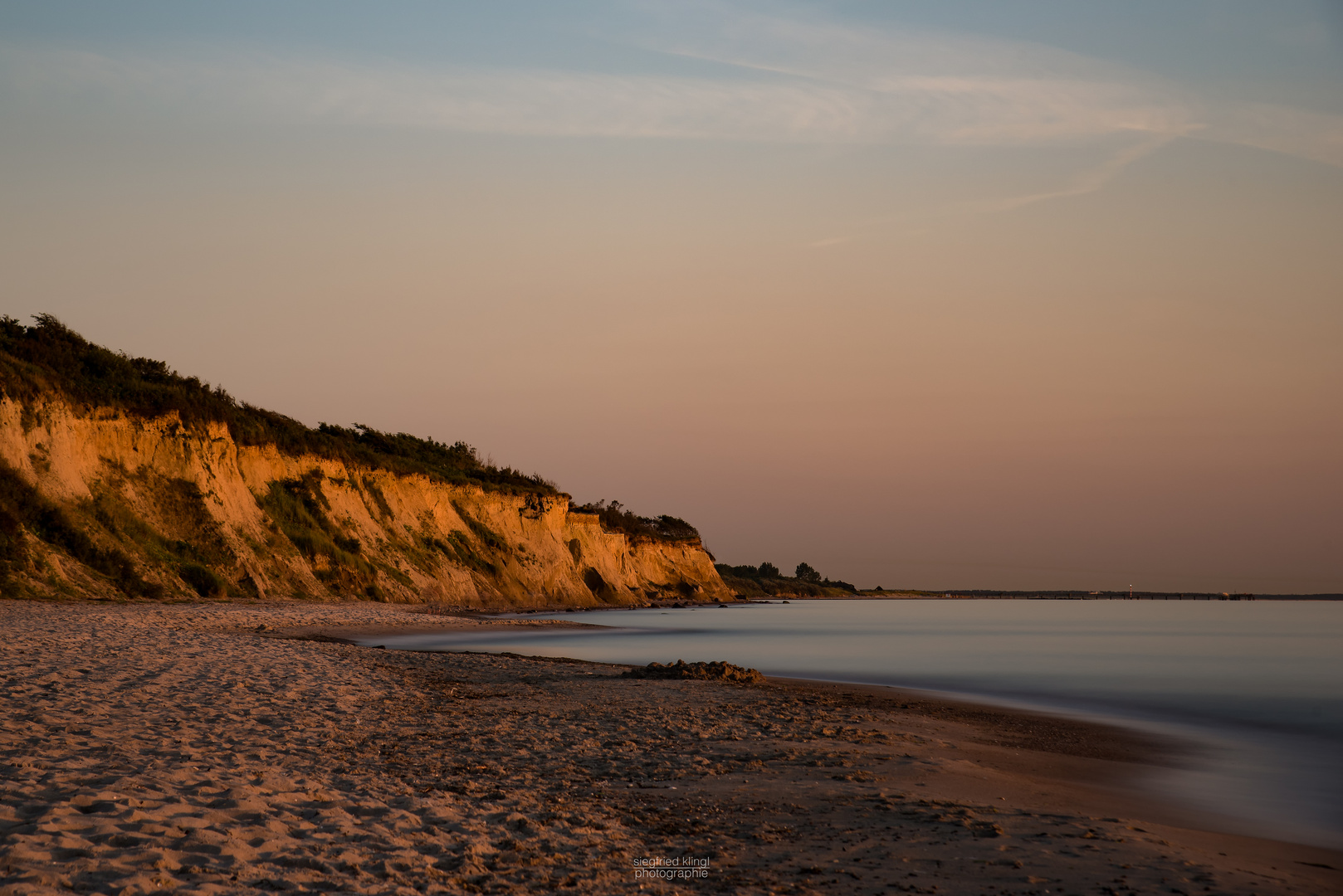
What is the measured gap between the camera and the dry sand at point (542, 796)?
5535 millimetres

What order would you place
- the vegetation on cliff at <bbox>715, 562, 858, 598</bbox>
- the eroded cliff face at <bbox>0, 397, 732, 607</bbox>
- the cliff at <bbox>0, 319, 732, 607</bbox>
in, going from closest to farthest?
the cliff at <bbox>0, 319, 732, 607</bbox>
the eroded cliff face at <bbox>0, 397, 732, 607</bbox>
the vegetation on cliff at <bbox>715, 562, 858, 598</bbox>

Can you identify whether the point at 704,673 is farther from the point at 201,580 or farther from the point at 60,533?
the point at 201,580

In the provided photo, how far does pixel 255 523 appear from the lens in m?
39.1

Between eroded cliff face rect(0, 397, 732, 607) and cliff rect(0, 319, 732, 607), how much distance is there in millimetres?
68

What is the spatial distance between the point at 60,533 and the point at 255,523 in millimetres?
10838

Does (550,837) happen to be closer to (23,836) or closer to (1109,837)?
(23,836)

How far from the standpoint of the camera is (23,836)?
5.24m

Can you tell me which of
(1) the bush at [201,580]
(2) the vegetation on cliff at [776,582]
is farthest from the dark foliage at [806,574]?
(1) the bush at [201,580]

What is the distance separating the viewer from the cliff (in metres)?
28.6

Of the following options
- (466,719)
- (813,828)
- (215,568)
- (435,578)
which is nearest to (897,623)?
(435,578)

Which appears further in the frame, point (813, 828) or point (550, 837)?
point (813, 828)

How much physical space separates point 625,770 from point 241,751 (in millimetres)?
3428

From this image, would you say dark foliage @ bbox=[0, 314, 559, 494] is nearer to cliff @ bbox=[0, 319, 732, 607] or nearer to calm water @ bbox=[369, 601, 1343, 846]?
cliff @ bbox=[0, 319, 732, 607]

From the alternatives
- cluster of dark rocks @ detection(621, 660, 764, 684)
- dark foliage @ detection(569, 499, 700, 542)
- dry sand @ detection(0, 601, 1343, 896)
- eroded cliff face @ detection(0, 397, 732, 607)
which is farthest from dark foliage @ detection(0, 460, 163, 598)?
dark foliage @ detection(569, 499, 700, 542)
